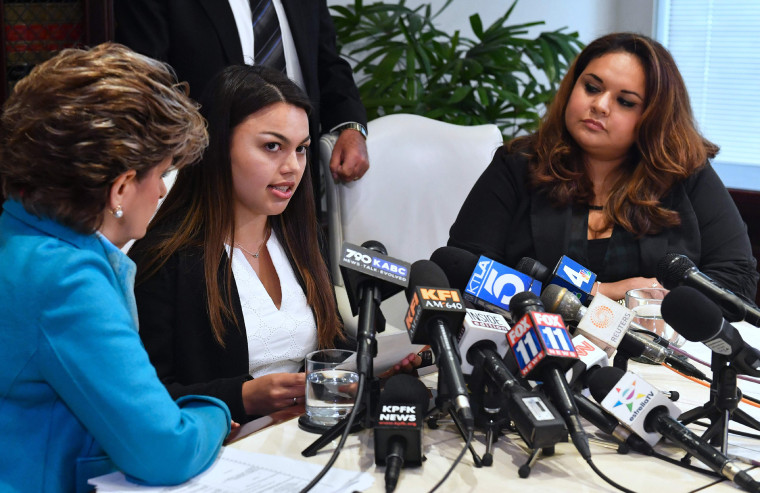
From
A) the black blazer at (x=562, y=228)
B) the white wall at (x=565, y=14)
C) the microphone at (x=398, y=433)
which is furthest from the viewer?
the white wall at (x=565, y=14)

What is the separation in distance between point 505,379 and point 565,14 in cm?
369

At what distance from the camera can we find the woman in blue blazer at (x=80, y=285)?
1006 mm

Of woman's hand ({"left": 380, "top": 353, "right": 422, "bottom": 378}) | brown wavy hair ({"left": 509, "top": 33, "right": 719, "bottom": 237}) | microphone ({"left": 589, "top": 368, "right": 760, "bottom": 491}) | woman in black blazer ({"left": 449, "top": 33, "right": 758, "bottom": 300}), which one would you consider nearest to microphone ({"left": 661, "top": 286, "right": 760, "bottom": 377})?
microphone ({"left": 589, "top": 368, "right": 760, "bottom": 491})

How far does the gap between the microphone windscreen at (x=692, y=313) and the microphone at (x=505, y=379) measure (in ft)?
0.78

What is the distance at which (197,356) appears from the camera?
5.69ft

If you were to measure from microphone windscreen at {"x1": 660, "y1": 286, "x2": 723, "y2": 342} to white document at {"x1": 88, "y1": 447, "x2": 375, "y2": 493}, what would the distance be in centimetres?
50

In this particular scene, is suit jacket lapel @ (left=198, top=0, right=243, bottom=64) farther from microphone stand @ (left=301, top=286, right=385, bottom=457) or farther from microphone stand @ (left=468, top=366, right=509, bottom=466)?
microphone stand @ (left=468, top=366, right=509, bottom=466)

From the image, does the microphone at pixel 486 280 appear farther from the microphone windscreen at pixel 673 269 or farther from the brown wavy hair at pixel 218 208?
the brown wavy hair at pixel 218 208

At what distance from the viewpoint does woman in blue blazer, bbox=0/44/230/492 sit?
A: 3.30 feet

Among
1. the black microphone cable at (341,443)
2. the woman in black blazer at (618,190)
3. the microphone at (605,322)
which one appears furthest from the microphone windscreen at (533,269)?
the woman in black blazer at (618,190)

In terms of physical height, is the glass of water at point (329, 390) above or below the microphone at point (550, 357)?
below

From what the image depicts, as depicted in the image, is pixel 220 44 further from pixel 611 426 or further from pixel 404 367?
pixel 611 426

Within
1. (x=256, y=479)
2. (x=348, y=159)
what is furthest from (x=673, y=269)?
(x=348, y=159)

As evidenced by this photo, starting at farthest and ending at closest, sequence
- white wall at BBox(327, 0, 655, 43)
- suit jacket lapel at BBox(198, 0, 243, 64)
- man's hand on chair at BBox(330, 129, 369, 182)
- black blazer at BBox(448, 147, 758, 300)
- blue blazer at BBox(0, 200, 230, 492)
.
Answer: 1. white wall at BBox(327, 0, 655, 43)
2. suit jacket lapel at BBox(198, 0, 243, 64)
3. man's hand on chair at BBox(330, 129, 369, 182)
4. black blazer at BBox(448, 147, 758, 300)
5. blue blazer at BBox(0, 200, 230, 492)
